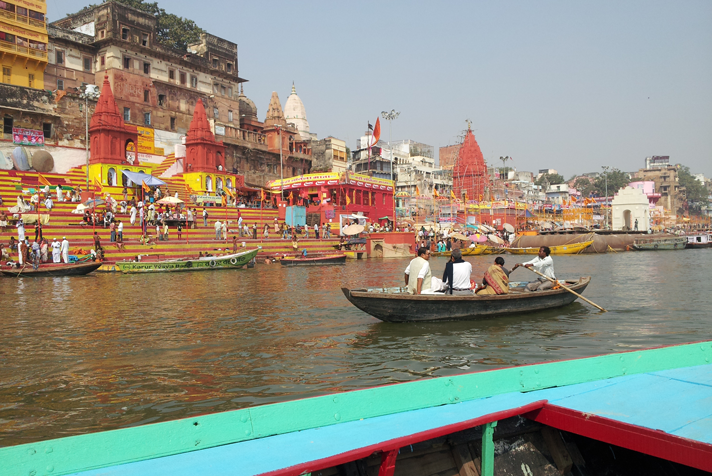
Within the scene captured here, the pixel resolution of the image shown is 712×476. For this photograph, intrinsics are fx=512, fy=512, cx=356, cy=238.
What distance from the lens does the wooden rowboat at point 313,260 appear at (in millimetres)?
26484

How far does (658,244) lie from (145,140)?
4325 centimetres

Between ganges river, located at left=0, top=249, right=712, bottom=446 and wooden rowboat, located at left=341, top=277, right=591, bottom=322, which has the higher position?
wooden rowboat, located at left=341, top=277, right=591, bottom=322

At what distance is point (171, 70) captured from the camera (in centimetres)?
4203

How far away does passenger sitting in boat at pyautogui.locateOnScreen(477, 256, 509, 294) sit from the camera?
10164 mm

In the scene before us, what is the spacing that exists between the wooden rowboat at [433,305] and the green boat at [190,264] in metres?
14.5

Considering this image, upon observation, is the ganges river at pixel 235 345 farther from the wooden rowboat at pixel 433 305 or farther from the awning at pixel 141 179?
the awning at pixel 141 179

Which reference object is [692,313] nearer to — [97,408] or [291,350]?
[291,350]

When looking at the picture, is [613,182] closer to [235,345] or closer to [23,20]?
[23,20]

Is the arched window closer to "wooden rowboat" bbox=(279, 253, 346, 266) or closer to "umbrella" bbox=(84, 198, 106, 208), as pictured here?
"umbrella" bbox=(84, 198, 106, 208)

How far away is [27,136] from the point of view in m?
32.2

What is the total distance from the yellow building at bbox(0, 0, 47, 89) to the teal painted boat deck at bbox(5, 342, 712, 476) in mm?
37159

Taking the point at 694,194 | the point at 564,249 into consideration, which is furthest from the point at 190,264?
the point at 694,194

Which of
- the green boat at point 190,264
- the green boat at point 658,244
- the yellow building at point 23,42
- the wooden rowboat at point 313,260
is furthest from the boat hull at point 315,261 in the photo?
the green boat at point 658,244

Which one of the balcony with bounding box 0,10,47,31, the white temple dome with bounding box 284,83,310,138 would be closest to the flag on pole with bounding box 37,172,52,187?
the balcony with bounding box 0,10,47,31
